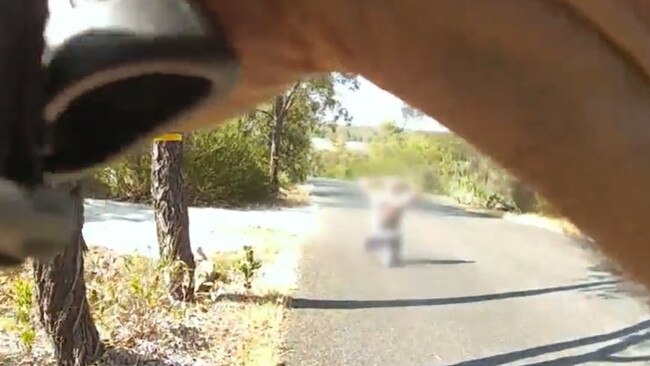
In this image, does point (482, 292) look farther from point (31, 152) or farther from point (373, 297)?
point (31, 152)

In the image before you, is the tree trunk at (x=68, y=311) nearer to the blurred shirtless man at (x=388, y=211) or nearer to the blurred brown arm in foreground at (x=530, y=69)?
the blurred shirtless man at (x=388, y=211)

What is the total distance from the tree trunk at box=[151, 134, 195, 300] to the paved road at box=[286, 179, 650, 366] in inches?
14.2

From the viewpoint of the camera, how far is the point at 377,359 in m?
2.35

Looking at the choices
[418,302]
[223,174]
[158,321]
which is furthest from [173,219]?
[223,174]

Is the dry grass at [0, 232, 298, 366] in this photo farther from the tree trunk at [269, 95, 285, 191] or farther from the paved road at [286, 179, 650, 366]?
the tree trunk at [269, 95, 285, 191]

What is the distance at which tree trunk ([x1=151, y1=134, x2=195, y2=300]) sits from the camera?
264 centimetres

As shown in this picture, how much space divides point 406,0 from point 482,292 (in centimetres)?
264

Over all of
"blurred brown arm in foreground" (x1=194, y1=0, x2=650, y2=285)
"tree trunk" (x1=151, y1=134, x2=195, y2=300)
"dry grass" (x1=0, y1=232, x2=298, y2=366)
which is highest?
"blurred brown arm in foreground" (x1=194, y1=0, x2=650, y2=285)

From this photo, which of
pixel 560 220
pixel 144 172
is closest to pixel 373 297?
pixel 144 172

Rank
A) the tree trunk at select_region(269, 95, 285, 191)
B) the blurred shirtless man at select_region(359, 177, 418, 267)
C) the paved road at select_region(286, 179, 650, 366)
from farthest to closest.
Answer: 1. the tree trunk at select_region(269, 95, 285, 191)
2. the paved road at select_region(286, 179, 650, 366)
3. the blurred shirtless man at select_region(359, 177, 418, 267)

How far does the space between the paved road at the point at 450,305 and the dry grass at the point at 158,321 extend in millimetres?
108

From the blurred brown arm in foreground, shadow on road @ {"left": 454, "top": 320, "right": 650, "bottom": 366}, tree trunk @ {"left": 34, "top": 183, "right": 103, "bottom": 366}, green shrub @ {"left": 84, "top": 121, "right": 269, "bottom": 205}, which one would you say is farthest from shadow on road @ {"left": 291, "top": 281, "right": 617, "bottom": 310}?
the blurred brown arm in foreground

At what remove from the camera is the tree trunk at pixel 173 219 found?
8.66 feet

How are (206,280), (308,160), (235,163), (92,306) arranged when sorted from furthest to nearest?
(235,163), (308,160), (206,280), (92,306)
